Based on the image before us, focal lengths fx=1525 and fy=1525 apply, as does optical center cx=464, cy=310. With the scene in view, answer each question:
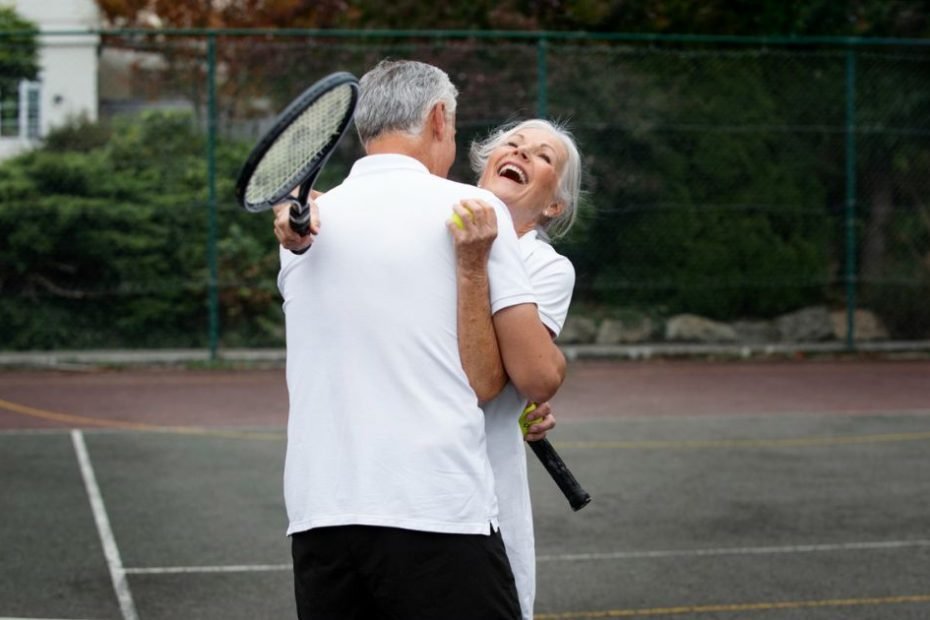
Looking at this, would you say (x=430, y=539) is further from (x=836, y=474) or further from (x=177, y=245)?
(x=177, y=245)

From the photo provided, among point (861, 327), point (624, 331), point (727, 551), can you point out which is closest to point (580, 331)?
point (624, 331)

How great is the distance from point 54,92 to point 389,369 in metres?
12.5

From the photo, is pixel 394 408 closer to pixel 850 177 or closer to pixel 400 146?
pixel 400 146

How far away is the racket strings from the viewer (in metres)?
2.81

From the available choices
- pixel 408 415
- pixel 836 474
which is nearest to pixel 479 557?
pixel 408 415

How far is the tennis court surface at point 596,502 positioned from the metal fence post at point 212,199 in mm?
1218

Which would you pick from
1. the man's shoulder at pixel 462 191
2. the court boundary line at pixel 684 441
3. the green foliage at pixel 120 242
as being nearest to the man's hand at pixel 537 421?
the man's shoulder at pixel 462 191

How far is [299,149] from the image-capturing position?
284 centimetres

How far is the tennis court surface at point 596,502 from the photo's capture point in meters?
6.28

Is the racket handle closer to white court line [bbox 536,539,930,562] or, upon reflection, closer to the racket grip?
the racket grip

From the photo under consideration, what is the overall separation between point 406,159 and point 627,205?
41.6 feet

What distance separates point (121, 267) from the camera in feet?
48.2

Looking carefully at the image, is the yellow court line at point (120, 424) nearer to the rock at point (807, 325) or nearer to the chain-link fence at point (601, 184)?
the chain-link fence at point (601, 184)

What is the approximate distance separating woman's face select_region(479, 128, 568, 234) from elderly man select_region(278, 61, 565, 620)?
1.81ft
